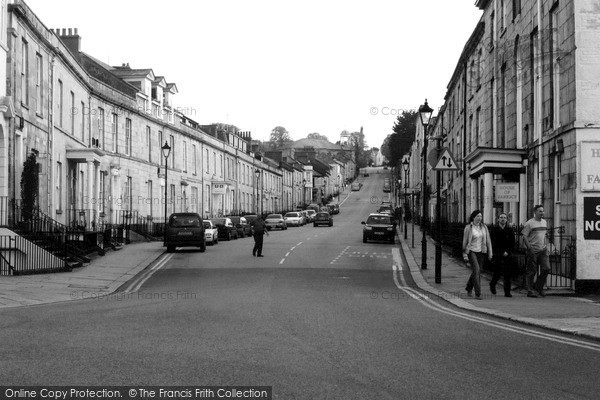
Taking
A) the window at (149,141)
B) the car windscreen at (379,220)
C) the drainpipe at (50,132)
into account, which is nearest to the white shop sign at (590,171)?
the drainpipe at (50,132)

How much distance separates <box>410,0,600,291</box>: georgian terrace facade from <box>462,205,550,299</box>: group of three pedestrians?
3.88 ft

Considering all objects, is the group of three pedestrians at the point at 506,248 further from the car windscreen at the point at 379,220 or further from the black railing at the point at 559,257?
the car windscreen at the point at 379,220

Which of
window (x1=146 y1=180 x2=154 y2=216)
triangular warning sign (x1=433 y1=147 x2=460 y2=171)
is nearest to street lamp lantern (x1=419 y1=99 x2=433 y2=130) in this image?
triangular warning sign (x1=433 y1=147 x2=460 y2=171)

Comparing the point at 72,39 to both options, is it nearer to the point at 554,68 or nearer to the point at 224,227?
the point at 224,227

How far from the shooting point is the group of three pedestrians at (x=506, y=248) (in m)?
15.9

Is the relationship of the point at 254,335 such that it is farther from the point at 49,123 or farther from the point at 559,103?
the point at 49,123

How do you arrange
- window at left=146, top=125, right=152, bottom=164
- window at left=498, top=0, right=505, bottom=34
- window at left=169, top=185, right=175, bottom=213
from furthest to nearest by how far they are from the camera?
window at left=169, top=185, right=175, bottom=213 < window at left=146, top=125, right=152, bottom=164 < window at left=498, top=0, right=505, bottom=34

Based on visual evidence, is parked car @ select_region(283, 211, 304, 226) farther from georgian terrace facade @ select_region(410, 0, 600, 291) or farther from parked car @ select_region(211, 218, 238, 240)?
georgian terrace facade @ select_region(410, 0, 600, 291)

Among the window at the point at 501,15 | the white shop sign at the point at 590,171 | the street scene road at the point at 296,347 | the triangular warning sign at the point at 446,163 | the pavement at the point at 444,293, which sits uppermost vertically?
the window at the point at 501,15

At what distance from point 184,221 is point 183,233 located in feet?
4.35

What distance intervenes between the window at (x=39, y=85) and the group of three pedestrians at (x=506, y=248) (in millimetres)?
17782

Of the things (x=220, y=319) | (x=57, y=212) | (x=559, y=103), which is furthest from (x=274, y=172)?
(x=220, y=319)

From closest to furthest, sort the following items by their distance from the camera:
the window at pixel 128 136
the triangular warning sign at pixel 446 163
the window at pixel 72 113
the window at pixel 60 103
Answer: the triangular warning sign at pixel 446 163
the window at pixel 60 103
the window at pixel 72 113
the window at pixel 128 136

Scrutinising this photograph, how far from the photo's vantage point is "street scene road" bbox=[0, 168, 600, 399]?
703 centimetres
